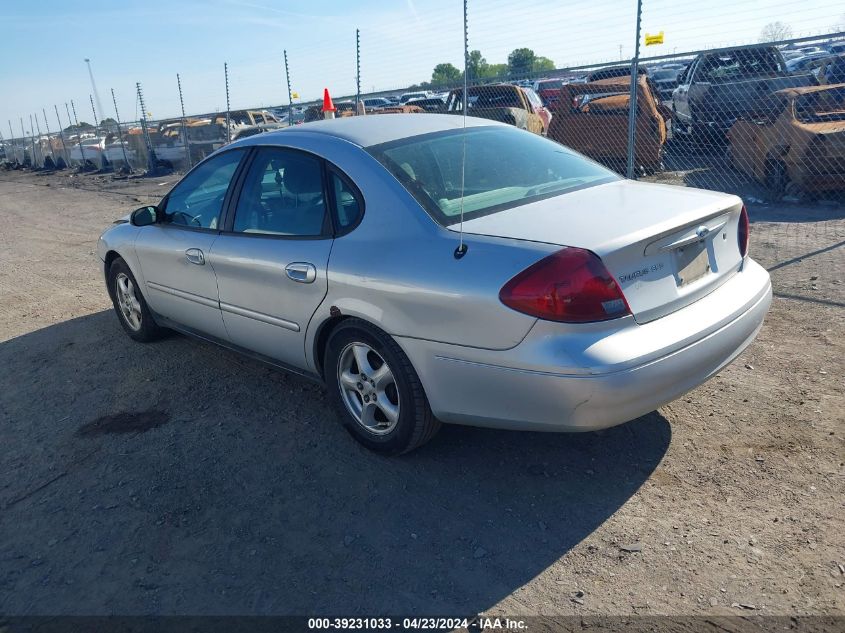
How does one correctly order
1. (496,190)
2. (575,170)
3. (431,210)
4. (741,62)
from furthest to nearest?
(741,62) → (575,170) → (496,190) → (431,210)

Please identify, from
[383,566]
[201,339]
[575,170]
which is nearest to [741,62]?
[575,170]

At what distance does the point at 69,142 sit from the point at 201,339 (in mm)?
28081

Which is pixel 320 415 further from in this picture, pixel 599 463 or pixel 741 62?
pixel 741 62

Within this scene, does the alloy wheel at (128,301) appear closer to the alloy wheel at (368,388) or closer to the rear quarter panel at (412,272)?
the rear quarter panel at (412,272)

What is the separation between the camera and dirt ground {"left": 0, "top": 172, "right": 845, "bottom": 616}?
2586mm

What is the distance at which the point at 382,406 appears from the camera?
3.42m

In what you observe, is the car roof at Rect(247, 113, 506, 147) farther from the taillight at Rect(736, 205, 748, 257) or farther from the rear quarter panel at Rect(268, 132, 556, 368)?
the taillight at Rect(736, 205, 748, 257)

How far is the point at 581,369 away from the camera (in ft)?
8.79

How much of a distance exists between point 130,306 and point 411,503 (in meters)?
3.32

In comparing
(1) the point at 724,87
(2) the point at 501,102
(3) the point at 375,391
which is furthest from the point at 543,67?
(3) the point at 375,391

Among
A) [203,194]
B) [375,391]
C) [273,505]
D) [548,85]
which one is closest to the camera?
[273,505]

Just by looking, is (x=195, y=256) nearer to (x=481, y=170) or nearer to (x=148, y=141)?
(x=481, y=170)

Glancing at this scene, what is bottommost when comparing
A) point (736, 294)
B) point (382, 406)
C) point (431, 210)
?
point (382, 406)

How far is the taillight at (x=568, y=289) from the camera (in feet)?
8.90
